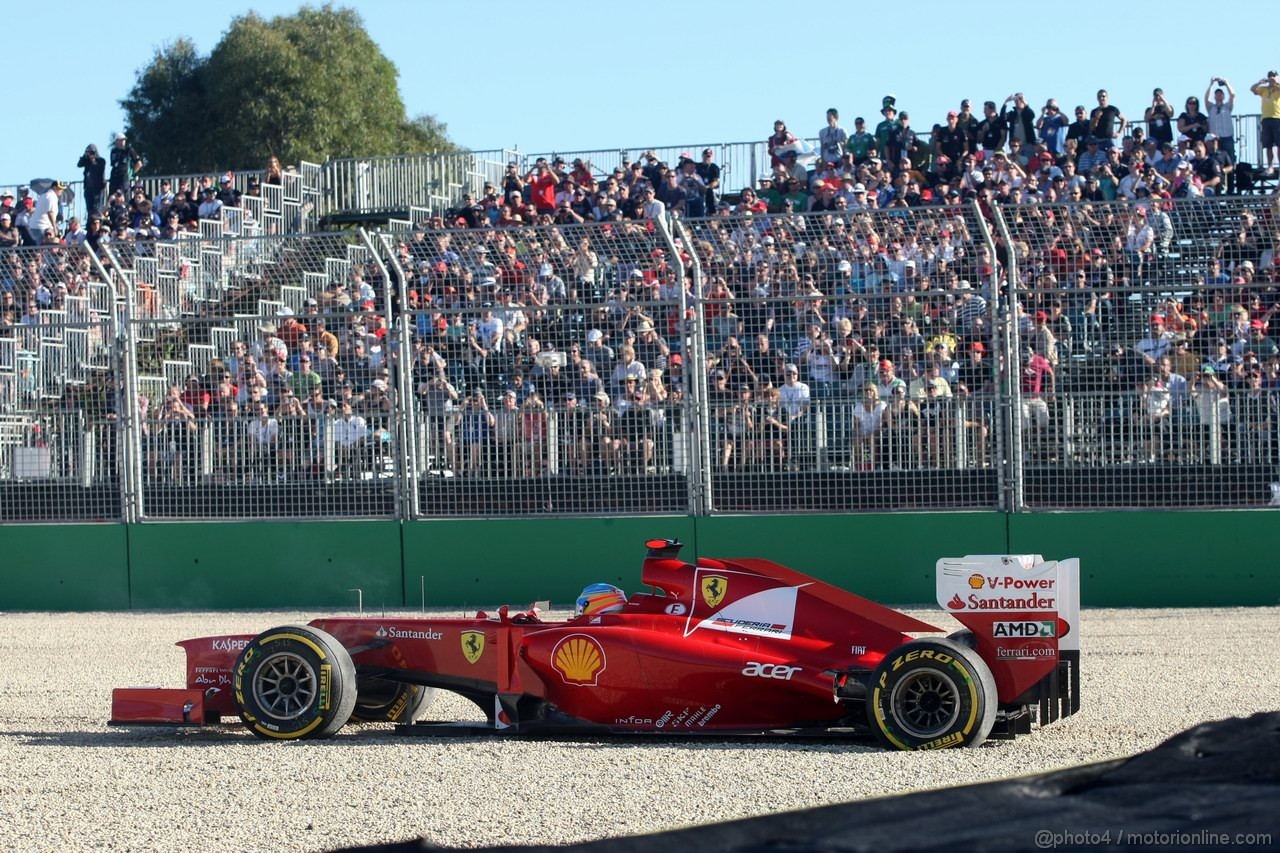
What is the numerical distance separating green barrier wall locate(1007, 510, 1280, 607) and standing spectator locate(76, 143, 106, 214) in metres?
17.9

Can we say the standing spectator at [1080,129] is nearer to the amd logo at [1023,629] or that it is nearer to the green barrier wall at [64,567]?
the green barrier wall at [64,567]

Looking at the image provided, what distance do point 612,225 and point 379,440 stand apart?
2.93m

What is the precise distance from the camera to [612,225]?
46.5ft

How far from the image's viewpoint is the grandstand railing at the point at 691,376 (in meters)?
13.5

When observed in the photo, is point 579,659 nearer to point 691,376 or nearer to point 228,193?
point 691,376

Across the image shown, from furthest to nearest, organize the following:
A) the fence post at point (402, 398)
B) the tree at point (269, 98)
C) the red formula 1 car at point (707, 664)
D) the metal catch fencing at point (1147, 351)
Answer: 1. the tree at point (269, 98)
2. the fence post at point (402, 398)
3. the metal catch fencing at point (1147, 351)
4. the red formula 1 car at point (707, 664)

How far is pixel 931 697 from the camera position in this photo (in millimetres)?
7582

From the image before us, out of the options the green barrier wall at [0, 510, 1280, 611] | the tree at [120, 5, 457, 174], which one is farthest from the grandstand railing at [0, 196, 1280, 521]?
the tree at [120, 5, 457, 174]

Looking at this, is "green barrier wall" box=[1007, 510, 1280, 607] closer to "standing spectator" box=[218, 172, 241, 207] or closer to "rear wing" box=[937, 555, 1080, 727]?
"rear wing" box=[937, 555, 1080, 727]

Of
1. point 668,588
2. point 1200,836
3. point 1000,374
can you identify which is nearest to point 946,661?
point 668,588

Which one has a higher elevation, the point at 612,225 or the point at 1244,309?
the point at 612,225

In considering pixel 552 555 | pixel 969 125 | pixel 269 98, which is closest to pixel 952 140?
pixel 969 125

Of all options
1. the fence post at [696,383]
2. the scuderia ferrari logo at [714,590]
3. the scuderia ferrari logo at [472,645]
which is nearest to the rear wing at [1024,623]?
the scuderia ferrari logo at [714,590]

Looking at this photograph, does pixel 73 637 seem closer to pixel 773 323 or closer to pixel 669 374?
pixel 669 374
